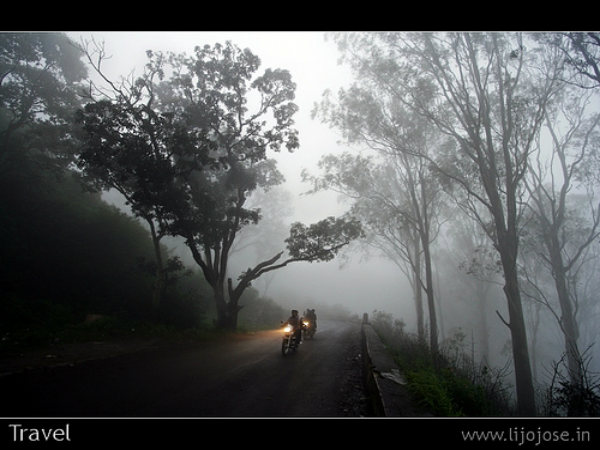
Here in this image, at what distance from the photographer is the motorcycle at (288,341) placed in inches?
397

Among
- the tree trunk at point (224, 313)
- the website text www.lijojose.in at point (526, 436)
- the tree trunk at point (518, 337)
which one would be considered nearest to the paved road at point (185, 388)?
the website text www.lijojose.in at point (526, 436)

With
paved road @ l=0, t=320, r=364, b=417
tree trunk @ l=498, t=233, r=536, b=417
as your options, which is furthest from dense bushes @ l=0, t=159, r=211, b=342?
tree trunk @ l=498, t=233, r=536, b=417

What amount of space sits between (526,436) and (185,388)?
5.33m

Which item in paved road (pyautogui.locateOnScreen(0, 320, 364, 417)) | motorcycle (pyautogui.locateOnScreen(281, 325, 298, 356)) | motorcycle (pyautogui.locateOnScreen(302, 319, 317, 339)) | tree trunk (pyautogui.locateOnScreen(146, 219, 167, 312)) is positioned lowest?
motorcycle (pyautogui.locateOnScreen(302, 319, 317, 339))

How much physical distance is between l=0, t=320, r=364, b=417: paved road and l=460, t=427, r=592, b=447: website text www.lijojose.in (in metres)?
1.80

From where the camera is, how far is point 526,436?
347cm

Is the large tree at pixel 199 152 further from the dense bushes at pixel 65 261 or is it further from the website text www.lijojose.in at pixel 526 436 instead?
the website text www.lijojose.in at pixel 526 436

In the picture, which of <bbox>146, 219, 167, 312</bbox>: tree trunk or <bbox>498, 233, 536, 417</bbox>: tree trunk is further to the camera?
<bbox>146, 219, 167, 312</bbox>: tree trunk

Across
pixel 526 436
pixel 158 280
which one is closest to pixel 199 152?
pixel 158 280

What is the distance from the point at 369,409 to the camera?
191 inches

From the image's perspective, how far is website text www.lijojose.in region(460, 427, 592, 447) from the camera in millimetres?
3455

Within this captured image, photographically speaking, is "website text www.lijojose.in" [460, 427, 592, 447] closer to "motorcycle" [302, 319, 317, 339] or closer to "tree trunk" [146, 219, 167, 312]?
"motorcycle" [302, 319, 317, 339]
